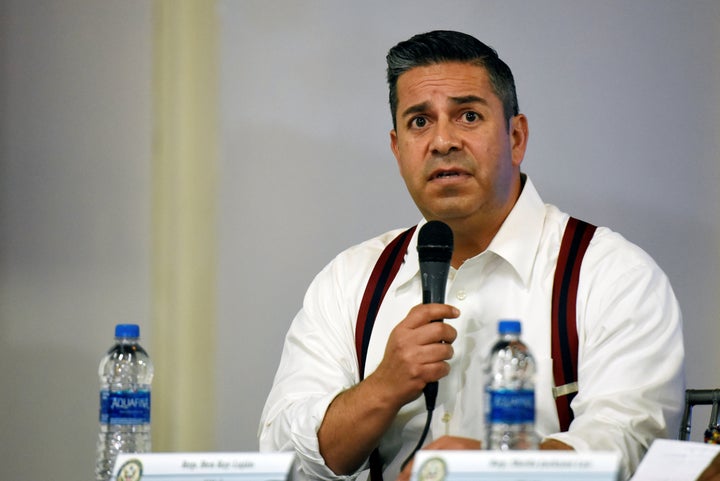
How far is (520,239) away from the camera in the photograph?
89.4 inches

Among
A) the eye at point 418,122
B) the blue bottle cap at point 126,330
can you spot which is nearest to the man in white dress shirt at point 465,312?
the eye at point 418,122

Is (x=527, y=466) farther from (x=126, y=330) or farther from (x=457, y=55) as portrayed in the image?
(x=457, y=55)

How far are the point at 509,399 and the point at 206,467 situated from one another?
0.44 metres

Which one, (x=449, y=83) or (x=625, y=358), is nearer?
(x=625, y=358)

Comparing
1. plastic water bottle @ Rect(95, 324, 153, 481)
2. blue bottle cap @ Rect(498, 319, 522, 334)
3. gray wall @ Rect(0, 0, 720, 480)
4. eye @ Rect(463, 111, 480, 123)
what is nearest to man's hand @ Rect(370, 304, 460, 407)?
blue bottle cap @ Rect(498, 319, 522, 334)

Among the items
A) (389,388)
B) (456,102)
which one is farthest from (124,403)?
(456,102)

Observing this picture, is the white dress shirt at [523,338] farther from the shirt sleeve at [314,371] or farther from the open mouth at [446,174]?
the open mouth at [446,174]

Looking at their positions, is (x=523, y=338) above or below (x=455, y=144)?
below

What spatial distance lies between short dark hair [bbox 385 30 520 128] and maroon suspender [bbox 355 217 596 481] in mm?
337

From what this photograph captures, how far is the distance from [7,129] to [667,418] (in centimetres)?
235

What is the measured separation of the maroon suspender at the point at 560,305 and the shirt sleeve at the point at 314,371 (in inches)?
1.7

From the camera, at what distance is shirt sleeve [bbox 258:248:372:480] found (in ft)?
6.79

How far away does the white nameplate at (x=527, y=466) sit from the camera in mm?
1258

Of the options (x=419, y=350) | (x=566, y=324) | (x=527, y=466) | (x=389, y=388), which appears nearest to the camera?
(x=527, y=466)
